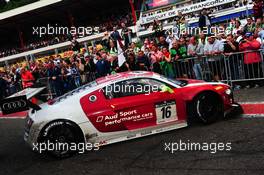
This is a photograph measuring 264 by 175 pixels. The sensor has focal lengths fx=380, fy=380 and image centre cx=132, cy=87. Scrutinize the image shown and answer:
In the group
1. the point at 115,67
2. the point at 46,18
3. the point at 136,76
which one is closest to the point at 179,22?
the point at 115,67

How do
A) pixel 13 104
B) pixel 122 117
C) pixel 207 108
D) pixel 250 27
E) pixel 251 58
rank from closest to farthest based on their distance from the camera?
pixel 13 104 < pixel 122 117 < pixel 207 108 < pixel 251 58 < pixel 250 27

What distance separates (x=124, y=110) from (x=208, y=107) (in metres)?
1.82

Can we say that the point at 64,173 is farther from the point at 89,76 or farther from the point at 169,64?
the point at 89,76

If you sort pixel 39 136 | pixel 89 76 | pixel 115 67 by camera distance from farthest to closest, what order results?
pixel 89 76, pixel 115 67, pixel 39 136

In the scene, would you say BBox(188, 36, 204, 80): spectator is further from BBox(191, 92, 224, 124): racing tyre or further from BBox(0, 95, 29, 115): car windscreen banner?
BBox(0, 95, 29, 115): car windscreen banner

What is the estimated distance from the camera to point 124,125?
771 centimetres

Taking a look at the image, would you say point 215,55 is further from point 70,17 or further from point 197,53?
point 70,17

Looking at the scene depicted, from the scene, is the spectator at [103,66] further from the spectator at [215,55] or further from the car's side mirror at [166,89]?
the car's side mirror at [166,89]

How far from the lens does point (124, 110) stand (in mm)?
7684

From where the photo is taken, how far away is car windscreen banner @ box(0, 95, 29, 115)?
7268 mm

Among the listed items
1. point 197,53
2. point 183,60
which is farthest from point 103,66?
point 197,53

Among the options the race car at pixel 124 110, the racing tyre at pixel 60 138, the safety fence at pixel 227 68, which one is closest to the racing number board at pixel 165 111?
the race car at pixel 124 110

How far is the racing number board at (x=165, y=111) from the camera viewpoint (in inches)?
306

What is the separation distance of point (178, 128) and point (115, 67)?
21.3ft
